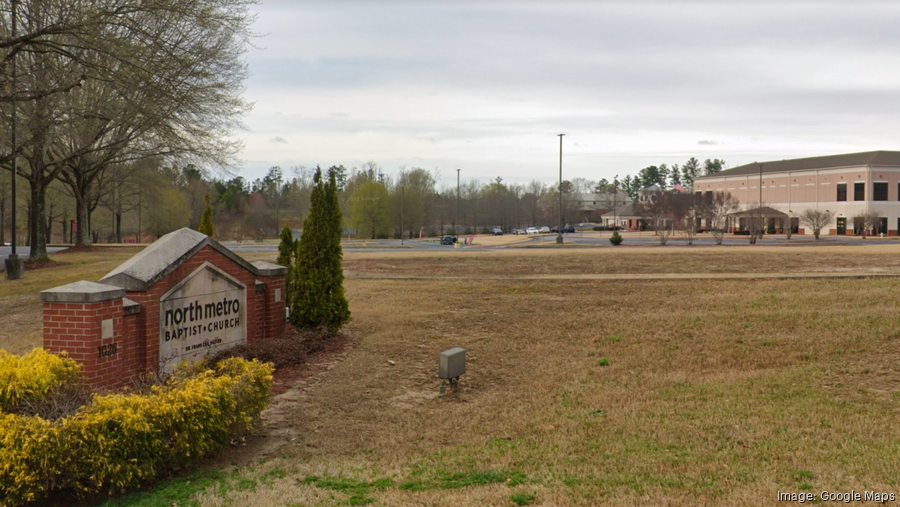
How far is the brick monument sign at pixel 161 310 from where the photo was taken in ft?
24.6

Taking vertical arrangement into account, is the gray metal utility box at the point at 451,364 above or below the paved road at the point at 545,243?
below

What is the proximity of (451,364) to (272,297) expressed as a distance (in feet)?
12.4

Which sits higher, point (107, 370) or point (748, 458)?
point (107, 370)

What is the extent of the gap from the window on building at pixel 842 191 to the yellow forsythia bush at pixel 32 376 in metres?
81.0

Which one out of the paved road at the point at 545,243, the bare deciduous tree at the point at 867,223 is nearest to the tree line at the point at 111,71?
the paved road at the point at 545,243

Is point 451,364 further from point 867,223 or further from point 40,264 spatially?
point 867,223

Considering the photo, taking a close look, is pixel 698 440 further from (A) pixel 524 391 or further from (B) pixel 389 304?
(B) pixel 389 304

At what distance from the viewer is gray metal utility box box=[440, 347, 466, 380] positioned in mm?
9336

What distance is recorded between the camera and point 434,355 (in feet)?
39.0

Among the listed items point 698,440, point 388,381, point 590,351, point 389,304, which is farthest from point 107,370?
point 389,304

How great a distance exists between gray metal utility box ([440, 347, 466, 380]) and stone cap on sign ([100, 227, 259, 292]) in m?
3.61

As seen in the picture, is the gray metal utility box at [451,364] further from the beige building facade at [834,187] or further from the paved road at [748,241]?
the beige building facade at [834,187]

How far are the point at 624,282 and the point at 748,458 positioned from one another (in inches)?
554

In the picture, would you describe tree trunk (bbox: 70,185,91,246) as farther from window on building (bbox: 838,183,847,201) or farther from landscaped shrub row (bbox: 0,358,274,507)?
window on building (bbox: 838,183,847,201)
